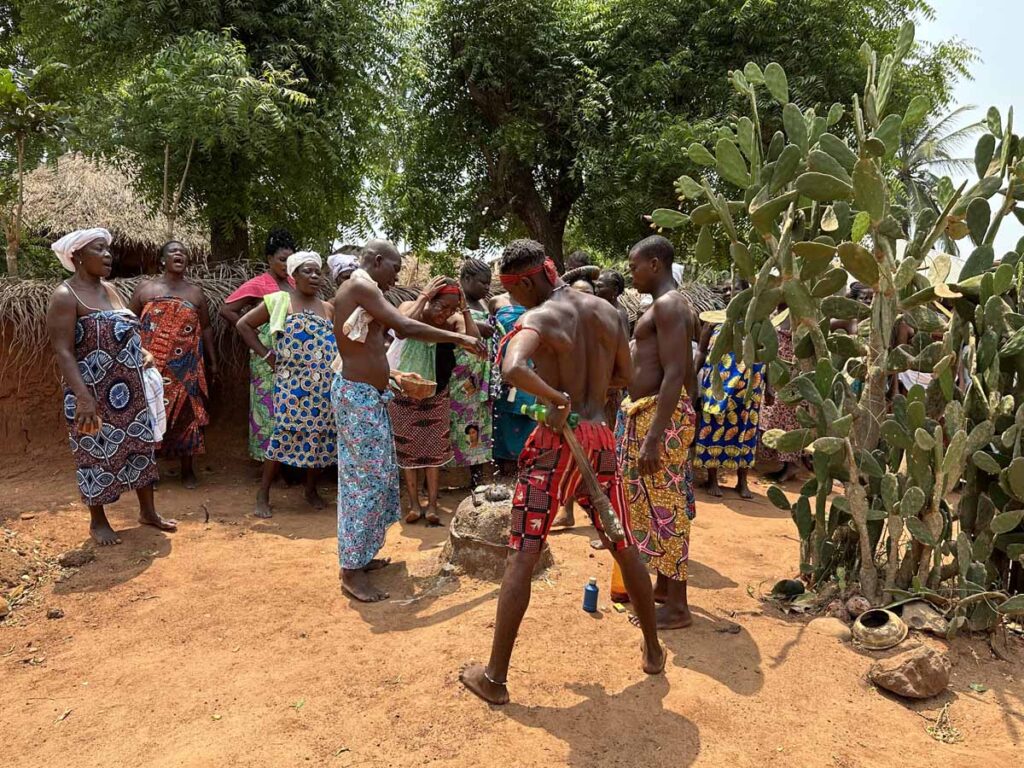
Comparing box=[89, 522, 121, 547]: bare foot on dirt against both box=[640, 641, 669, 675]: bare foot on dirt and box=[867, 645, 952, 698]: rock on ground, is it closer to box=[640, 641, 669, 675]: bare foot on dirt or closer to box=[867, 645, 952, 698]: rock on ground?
box=[640, 641, 669, 675]: bare foot on dirt

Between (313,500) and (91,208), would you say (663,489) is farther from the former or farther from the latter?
(91,208)

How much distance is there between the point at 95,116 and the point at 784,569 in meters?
7.88

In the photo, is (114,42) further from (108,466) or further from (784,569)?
(784,569)

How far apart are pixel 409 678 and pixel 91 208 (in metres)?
10.9

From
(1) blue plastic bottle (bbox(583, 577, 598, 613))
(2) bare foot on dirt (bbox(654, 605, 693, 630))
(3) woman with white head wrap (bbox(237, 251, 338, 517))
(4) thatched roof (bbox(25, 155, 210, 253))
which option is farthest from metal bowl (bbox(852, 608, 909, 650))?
(4) thatched roof (bbox(25, 155, 210, 253))

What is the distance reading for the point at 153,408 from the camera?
468cm

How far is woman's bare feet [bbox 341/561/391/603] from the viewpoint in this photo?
3.86 m

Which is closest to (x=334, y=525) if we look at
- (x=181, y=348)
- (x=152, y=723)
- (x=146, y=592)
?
(x=146, y=592)

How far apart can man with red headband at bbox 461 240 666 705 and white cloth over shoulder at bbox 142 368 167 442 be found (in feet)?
9.60

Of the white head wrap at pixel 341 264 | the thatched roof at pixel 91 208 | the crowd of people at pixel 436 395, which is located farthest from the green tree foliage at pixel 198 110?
the thatched roof at pixel 91 208

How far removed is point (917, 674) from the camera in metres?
2.93

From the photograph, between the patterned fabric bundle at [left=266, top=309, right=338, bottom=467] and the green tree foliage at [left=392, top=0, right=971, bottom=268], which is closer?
the patterned fabric bundle at [left=266, top=309, right=338, bottom=467]

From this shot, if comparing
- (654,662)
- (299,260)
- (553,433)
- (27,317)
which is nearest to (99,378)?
(299,260)

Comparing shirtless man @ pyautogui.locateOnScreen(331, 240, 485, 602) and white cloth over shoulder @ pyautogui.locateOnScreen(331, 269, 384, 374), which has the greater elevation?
white cloth over shoulder @ pyautogui.locateOnScreen(331, 269, 384, 374)
